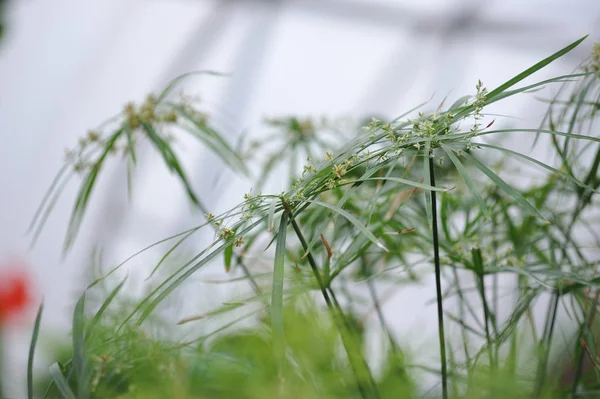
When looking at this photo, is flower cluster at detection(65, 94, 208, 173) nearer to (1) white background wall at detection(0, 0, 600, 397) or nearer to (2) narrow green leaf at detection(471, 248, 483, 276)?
(2) narrow green leaf at detection(471, 248, 483, 276)

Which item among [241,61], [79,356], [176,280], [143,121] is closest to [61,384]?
[79,356]

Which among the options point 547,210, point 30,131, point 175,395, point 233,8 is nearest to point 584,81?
point 547,210

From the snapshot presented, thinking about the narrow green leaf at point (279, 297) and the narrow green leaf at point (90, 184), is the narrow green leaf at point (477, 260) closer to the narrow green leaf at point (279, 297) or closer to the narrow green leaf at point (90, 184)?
the narrow green leaf at point (279, 297)

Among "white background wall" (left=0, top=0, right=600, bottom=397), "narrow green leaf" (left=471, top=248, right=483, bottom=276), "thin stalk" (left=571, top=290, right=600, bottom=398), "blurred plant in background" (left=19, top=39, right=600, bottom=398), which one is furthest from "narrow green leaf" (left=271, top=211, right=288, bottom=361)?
"white background wall" (left=0, top=0, right=600, bottom=397)

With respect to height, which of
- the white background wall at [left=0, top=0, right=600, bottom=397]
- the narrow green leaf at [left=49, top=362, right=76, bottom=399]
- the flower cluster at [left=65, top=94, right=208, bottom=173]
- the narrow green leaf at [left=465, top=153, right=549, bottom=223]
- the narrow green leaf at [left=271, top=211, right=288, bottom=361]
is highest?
the white background wall at [left=0, top=0, right=600, bottom=397]

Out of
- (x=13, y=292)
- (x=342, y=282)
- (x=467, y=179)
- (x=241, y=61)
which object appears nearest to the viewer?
(x=467, y=179)

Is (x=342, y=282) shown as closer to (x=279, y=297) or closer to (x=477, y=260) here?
(x=477, y=260)
